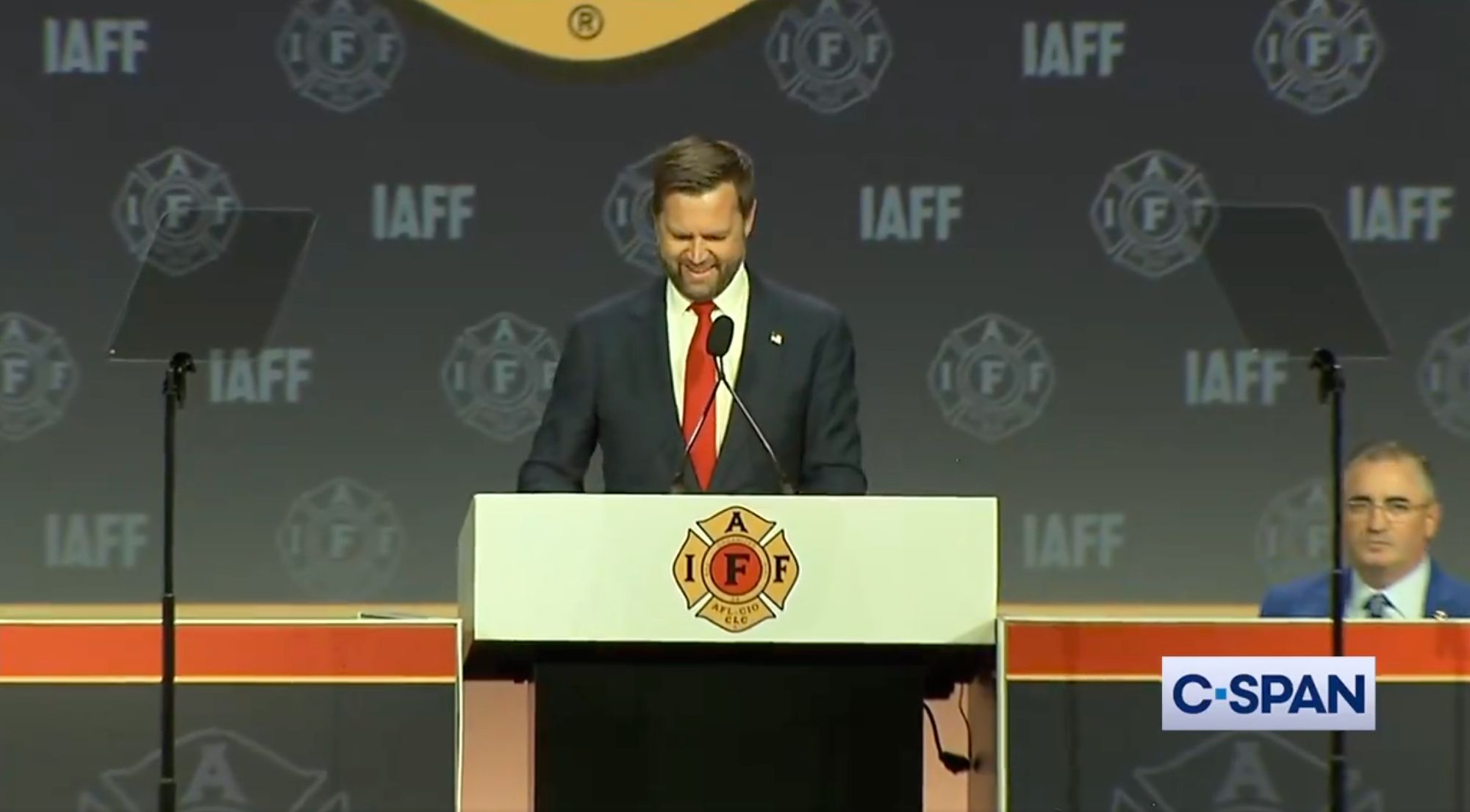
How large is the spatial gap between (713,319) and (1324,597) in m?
1.60

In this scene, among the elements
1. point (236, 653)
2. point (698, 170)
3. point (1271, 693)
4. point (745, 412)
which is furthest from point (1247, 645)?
point (236, 653)

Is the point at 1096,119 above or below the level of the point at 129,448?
above

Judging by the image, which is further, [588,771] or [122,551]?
[122,551]

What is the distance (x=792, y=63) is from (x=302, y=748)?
100 inches

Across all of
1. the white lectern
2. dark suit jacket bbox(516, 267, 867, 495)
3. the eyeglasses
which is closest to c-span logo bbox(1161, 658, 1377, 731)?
the white lectern

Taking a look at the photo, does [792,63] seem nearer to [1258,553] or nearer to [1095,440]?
[1095,440]

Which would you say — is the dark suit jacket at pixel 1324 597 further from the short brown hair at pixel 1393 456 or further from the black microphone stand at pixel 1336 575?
the black microphone stand at pixel 1336 575

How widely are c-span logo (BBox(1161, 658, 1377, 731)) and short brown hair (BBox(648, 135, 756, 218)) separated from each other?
108 cm

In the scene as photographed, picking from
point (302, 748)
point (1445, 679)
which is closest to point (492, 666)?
point (302, 748)

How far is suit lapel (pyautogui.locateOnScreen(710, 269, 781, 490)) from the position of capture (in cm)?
405

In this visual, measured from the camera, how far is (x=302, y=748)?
387 cm

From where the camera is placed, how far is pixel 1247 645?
12.5 feet

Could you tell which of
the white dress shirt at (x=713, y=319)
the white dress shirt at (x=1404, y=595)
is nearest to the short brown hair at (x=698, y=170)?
the white dress shirt at (x=713, y=319)

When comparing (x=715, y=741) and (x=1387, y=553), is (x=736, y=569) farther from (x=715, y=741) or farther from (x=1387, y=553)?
(x=1387, y=553)
